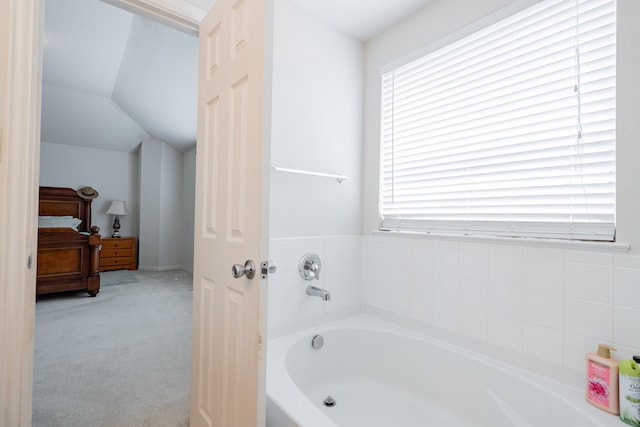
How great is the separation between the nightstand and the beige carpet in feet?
5.64

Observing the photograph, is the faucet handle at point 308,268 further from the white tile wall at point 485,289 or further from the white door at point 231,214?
the white door at point 231,214

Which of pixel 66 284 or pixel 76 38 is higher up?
pixel 76 38

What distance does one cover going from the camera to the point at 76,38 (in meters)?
3.13

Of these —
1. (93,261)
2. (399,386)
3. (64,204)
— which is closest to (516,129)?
(399,386)

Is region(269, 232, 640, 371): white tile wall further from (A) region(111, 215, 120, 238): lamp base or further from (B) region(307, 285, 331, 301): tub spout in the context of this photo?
(A) region(111, 215, 120, 238): lamp base

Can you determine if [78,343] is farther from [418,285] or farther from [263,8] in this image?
[263,8]

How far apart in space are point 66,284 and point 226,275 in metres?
3.81

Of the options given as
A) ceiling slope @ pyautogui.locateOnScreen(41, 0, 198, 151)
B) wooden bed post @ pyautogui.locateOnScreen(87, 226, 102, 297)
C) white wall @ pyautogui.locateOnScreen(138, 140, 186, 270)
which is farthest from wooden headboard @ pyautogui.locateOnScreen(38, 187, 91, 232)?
wooden bed post @ pyautogui.locateOnScreen(87, 226, 102, 297)

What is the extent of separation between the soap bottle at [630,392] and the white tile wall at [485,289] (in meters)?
0.11

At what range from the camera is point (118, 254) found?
223 inches

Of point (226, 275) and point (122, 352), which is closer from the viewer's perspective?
point (226, 275)

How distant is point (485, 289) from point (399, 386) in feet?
2.42

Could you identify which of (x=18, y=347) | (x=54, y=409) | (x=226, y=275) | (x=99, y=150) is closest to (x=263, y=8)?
(x=226, y=275)

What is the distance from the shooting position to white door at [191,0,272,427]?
998 mm
